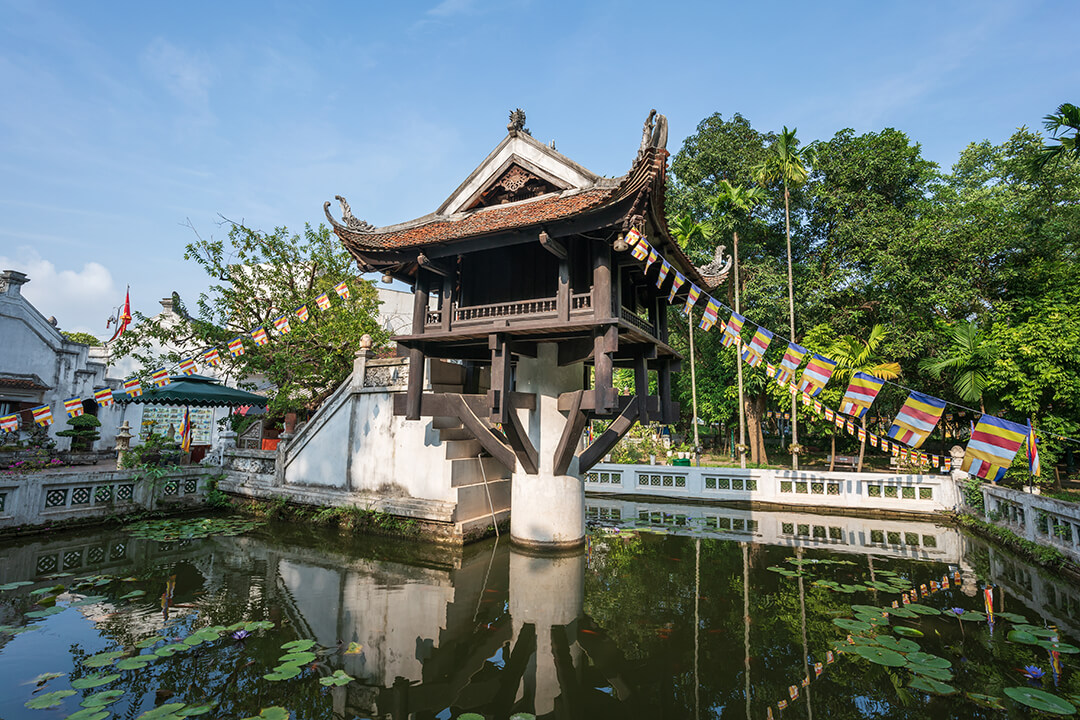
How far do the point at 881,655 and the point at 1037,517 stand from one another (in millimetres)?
6687

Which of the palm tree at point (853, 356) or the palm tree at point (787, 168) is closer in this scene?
the palm tree at point (853, 356)

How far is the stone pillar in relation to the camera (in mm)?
4516

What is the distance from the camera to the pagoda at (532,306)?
7.88m

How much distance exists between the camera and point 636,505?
14.6m

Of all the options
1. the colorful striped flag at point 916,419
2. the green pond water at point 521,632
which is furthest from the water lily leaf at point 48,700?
the colorful striped flag at point 916,419

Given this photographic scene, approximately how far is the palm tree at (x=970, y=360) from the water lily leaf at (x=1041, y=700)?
13.6 m

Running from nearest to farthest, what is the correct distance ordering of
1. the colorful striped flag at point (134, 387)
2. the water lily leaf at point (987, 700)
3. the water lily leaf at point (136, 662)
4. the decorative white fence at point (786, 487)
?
1. the water lily leaf at point (987, 700)
2. the water lily leaf at point (136, 662)
3. the colorful striped flag at point (134, 387)
4. the decorative white fence at point (786, 487)

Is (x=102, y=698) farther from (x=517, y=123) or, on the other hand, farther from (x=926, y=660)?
(x=517, y=123)

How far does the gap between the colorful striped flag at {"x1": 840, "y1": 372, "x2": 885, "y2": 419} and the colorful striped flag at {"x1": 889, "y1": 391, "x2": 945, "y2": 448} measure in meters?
0.60

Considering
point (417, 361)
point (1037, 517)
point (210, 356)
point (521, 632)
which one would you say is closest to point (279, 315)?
point (210, 356)

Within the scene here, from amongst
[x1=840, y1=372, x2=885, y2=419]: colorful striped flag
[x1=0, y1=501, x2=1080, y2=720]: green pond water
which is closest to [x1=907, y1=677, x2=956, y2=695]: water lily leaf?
[x1=0, y1=501, x2=1080, y2=720]: green pond water

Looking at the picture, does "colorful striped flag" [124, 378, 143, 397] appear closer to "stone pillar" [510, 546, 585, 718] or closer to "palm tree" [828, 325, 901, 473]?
"stone pillar" [510, 546, 585, 718]

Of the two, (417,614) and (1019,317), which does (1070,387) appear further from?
(417,614)

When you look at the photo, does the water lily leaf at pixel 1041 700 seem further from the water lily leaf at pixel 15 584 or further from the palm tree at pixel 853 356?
the palm tree at pixel 853 356
